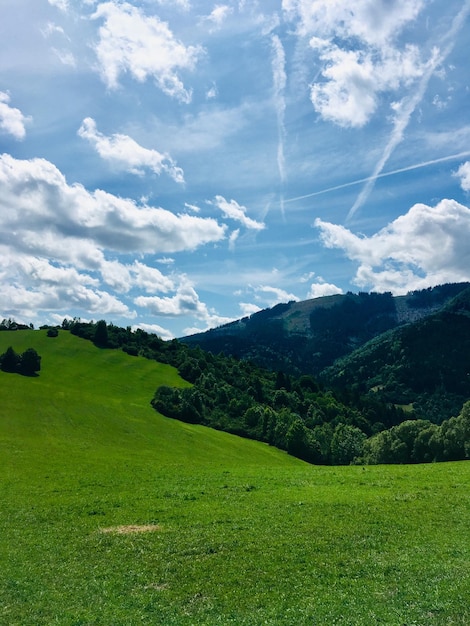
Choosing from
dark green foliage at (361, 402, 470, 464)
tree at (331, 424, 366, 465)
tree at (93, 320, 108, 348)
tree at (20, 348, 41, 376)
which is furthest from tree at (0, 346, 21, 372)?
dark green foliage at (361, 402, 470, 464)

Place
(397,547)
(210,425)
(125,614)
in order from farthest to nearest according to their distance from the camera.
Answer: (210,425) → (397,547) → (125,614)

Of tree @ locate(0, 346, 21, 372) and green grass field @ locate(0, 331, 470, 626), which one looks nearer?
green grass field @ locate(0, 331, 470, 626)

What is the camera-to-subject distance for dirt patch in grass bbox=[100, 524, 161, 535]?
87.6 feet

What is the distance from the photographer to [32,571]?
2084cm

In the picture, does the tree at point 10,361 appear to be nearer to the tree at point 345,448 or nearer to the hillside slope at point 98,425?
the hillside slope at point 98,425

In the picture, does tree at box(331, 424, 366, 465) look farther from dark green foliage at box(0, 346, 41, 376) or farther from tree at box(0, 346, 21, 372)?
tree at box(0, 346, 21, 372)

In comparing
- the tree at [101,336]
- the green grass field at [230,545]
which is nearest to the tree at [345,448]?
the green grass field at [230,545]

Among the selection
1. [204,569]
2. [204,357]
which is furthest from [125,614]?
[204,357]

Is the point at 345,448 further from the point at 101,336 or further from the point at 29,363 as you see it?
the point at 101,336

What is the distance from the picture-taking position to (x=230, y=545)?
23.3 metres

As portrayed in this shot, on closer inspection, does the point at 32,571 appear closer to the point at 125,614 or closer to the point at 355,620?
the point at 125,614

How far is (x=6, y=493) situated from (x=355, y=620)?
3204cm

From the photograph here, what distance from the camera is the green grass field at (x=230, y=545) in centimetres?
1667

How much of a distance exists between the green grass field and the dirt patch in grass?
0.44 feet
